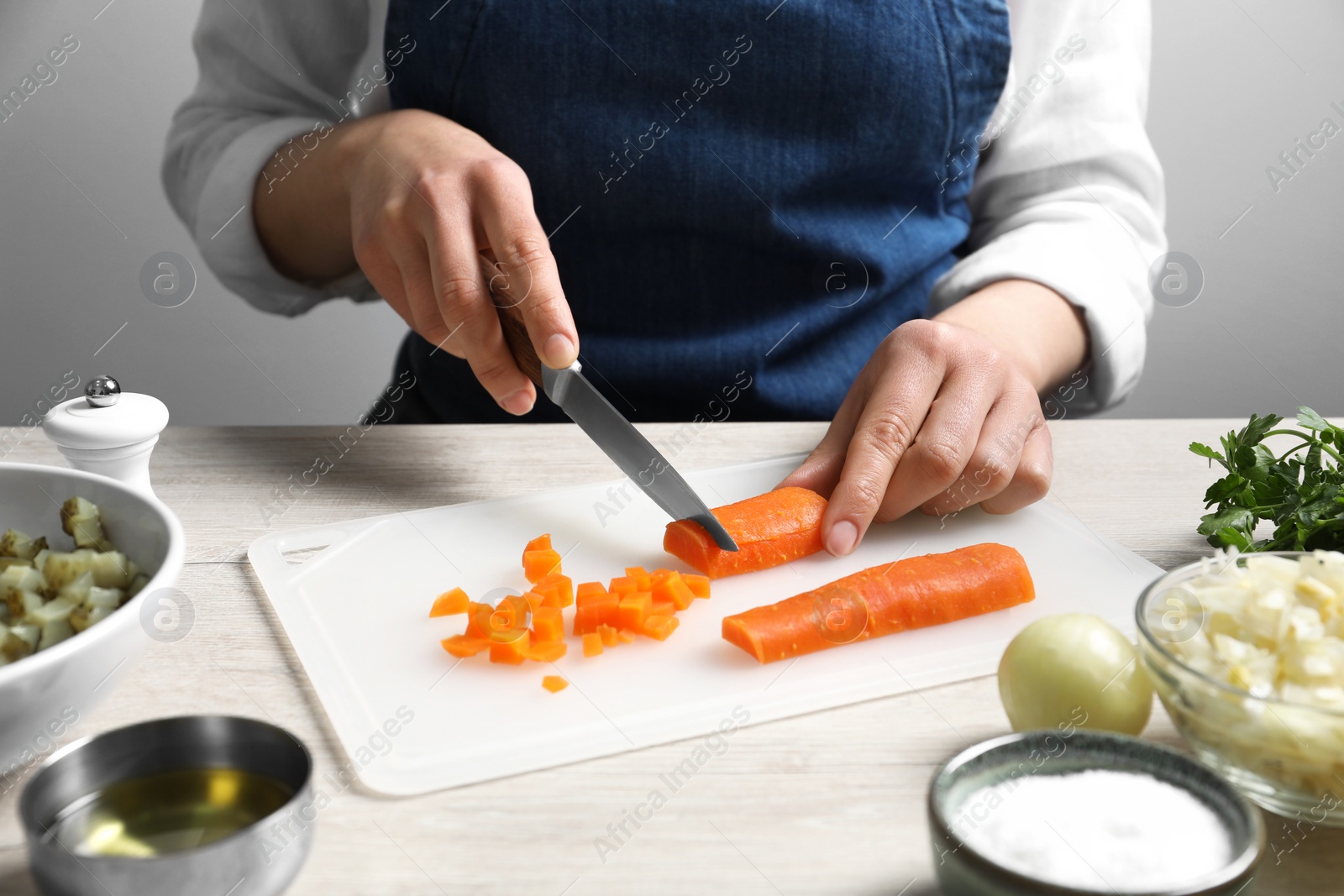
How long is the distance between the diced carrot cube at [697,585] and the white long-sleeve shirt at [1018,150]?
71 cm

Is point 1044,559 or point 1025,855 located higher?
point 1025,855

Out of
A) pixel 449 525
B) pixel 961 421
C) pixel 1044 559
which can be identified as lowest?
pixel 1044 559

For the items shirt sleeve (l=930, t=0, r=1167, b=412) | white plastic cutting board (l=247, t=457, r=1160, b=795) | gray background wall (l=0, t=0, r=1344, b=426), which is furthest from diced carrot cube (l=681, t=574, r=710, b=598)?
gray background wall (l=0, t=0, r=1344, b=426)

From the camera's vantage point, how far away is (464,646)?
0.92 metres

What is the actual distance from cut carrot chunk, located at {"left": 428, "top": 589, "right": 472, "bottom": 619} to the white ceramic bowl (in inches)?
10.8

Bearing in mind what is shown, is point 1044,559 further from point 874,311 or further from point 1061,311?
point 874,311

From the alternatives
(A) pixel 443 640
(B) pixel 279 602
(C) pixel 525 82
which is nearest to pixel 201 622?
(B) pixel 279 602

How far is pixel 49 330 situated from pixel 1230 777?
9.53 feet

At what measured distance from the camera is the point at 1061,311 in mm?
1438

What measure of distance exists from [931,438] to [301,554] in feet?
2.22

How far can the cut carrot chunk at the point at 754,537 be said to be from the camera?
1.07 m

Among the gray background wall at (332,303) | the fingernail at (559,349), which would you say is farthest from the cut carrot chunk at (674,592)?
the gray background wall at (332,303)

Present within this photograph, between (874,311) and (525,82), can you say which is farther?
(874,311)

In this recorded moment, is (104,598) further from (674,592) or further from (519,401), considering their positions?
(519,401)
